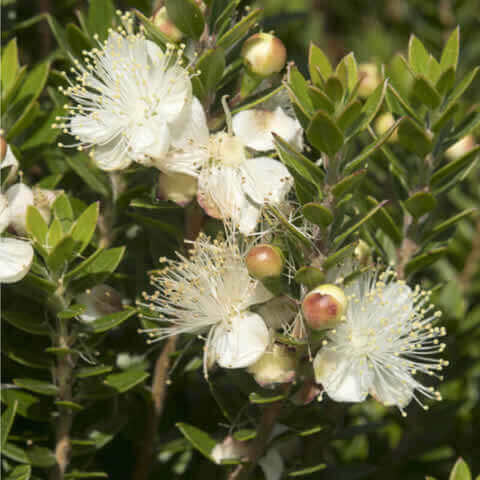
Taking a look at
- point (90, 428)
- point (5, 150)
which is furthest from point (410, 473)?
point (5, 150)

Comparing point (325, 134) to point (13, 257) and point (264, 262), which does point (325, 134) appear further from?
point (13, 257)

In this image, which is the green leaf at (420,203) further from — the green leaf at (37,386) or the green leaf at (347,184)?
the green leaf at (37,386)

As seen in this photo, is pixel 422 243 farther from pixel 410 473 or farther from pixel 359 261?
pixel 410 473

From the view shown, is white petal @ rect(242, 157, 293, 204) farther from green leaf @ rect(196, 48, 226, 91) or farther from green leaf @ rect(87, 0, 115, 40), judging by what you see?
green leaf @ rect(87, 0, 115, 40)

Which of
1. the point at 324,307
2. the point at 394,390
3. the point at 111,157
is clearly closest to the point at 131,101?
the point at 111,157

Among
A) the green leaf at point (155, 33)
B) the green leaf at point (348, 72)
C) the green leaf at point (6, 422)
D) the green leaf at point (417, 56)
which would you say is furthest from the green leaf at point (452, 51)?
the green leaf at point (6, 422)

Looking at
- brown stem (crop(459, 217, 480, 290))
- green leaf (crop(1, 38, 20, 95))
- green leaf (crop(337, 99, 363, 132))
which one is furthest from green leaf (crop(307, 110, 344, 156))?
brown stem (crop(459, 217, 480, 290))
